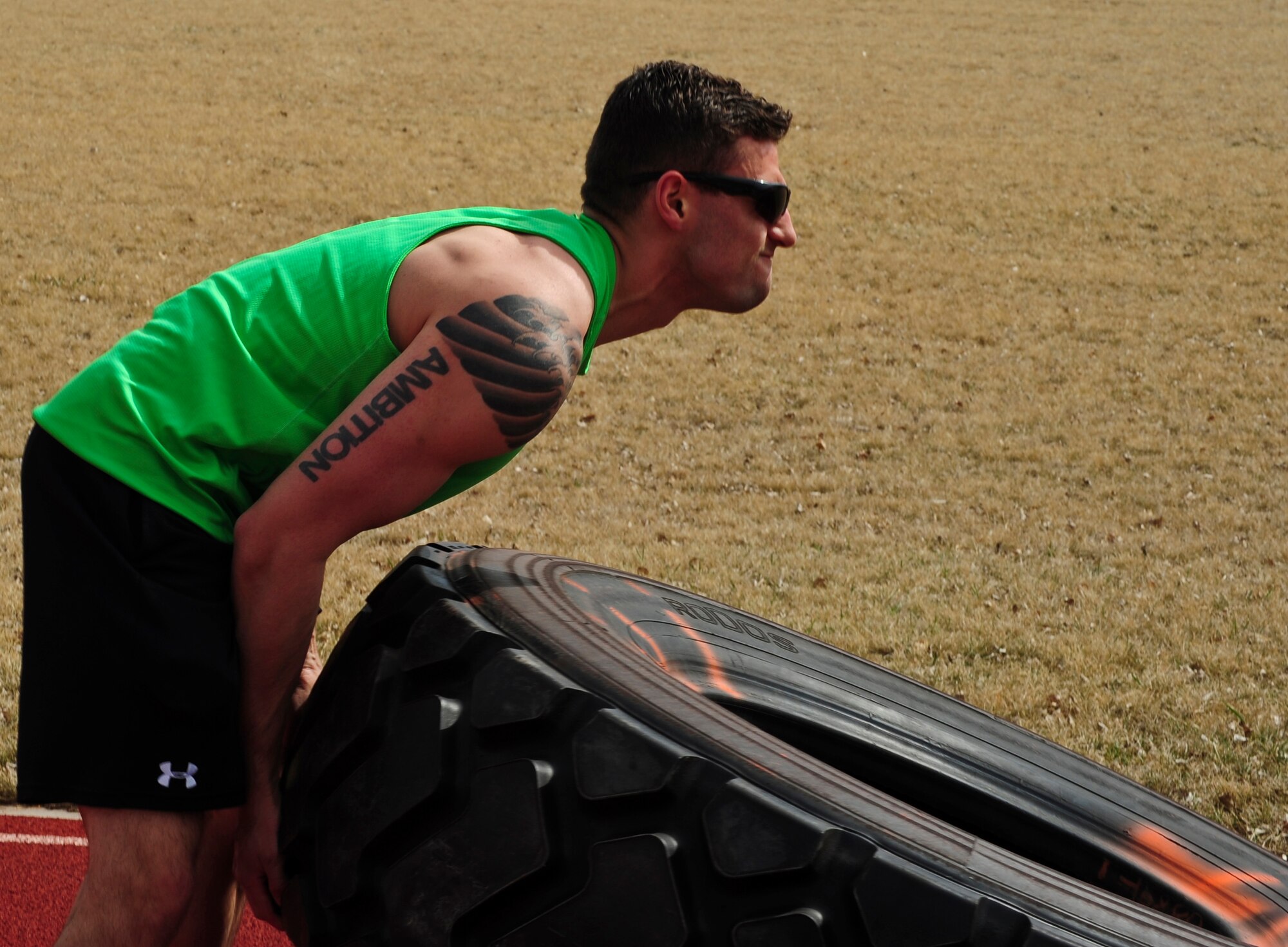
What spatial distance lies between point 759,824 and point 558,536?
538cm

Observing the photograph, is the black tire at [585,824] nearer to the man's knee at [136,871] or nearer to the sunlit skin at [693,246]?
the man's knee at [136,871]

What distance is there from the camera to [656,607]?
10.0 feet

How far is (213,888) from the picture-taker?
8.24 feet

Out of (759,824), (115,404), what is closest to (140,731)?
(115,404)

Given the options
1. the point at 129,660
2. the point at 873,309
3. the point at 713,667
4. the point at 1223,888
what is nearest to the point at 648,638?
the point at 713,667

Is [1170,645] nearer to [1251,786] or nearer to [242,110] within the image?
[1251,786]

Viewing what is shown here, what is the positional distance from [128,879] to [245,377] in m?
0.87

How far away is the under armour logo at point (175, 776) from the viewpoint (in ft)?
7.32

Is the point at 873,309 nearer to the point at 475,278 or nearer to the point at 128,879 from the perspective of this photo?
the point at 475,278

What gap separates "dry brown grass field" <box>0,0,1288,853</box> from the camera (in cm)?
629

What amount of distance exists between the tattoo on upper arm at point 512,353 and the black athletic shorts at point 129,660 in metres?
0.55

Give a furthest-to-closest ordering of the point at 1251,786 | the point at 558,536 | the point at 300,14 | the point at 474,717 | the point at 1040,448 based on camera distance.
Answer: the point at 300,14 < the point at 1040,448 < the point at 558,536 < the point at 1251,786 < the point at 474,717

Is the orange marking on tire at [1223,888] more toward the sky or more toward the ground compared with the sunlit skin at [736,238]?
more toward the ground

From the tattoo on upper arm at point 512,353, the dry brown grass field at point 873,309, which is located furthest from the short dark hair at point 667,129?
the dry brown grass field at point 873,309
